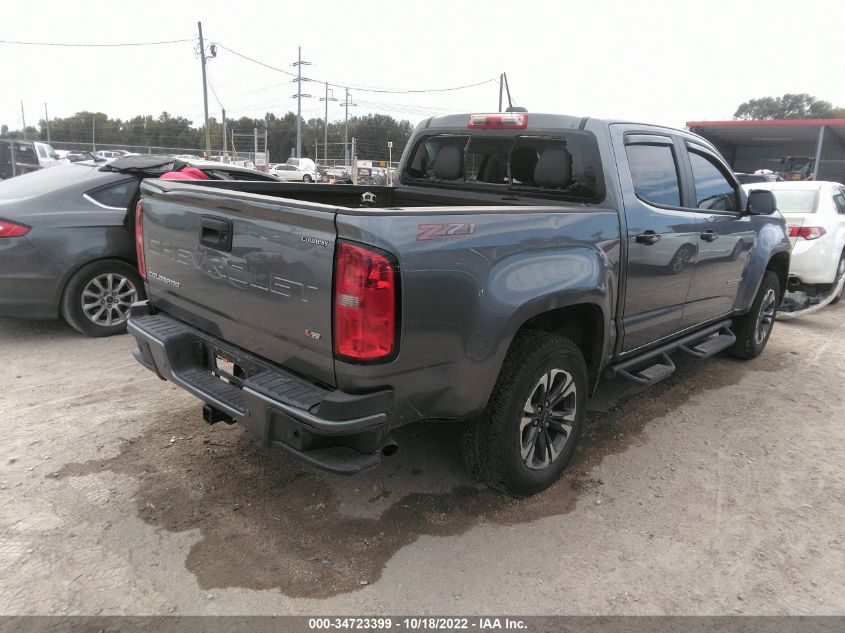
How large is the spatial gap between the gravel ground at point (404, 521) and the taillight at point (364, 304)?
1028mm

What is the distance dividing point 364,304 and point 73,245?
4.25m

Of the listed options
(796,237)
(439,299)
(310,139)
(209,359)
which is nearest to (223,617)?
(209,359)

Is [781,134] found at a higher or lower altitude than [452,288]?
higher

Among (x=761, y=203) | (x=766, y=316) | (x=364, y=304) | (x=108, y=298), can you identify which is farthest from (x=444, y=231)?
(x=766, y=316)

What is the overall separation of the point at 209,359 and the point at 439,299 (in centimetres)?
132

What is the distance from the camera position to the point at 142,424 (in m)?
3.86

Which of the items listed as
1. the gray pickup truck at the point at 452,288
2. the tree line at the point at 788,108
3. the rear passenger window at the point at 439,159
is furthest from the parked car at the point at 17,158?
the tree line at the point at 788,108

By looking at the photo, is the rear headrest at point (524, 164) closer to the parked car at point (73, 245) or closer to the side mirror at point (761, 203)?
the side mirror at point (761, 203)

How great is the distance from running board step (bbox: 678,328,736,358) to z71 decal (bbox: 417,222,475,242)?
8.41 ft

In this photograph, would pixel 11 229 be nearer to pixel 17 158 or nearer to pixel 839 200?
pixel 839 200

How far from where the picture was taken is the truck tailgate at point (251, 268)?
2.38 m

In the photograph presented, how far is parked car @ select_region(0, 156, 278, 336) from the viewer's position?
516 cm

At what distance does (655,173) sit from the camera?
12.7ft

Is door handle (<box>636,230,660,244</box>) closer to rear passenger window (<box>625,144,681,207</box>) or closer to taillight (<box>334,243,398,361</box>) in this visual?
rear passenger window (<box>625,144,681,207</box>)
